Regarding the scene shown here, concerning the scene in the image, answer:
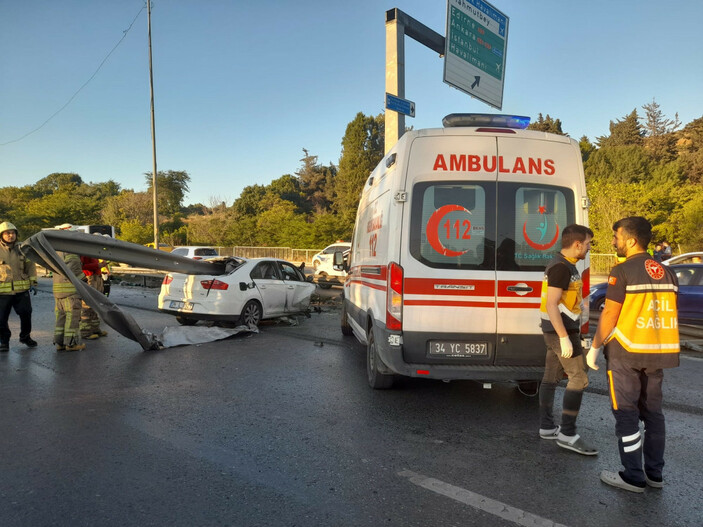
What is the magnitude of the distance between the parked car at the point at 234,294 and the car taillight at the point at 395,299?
17.5ft

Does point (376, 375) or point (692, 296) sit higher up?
point (692, 296)

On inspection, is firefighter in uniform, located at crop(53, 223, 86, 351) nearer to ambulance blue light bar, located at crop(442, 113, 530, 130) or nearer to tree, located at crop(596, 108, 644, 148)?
ambulance blue light bar, located at crop(442, 113, 530, 130)

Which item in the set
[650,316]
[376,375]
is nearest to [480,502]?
[650,316]

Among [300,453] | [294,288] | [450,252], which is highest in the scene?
[450,252]

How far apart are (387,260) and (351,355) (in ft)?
10.5

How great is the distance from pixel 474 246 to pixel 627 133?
65.1 metres

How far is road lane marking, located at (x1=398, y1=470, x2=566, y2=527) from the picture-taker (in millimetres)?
2988

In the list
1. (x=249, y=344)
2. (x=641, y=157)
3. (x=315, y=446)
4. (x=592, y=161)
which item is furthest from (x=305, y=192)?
(x=315, y=446)

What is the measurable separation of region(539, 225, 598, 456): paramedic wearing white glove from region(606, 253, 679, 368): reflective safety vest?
0.62 meters

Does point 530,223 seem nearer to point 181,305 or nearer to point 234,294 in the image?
point 234,294

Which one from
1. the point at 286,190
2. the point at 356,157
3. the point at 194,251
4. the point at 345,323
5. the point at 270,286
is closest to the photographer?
the point at 345,323

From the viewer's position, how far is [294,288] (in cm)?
1120

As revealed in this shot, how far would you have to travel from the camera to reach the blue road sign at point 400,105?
455 inches

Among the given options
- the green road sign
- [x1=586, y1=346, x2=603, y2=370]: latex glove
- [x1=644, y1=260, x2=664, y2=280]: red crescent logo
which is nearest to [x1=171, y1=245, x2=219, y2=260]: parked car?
the green road sign
